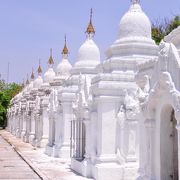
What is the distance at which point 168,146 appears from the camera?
10.1 m

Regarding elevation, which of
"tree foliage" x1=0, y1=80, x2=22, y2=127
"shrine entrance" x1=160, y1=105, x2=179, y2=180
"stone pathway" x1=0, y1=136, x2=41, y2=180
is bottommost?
"stone pathway" x1=0, y1=136, x2=41, y2=180

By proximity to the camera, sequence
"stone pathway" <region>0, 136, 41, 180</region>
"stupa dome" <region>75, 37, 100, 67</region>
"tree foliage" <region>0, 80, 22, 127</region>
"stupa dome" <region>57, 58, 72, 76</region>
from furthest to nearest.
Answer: "tree foliage" <region>0, 80, 22, 127</region>
"stupa dome" <region>57, 58, 72, 76</region>
"stupa dome" <region>75, 37, 100, 67</region>
"stone pathway" <region>0, 136, 41, 180</region>

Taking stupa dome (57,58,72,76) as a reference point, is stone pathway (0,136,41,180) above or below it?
below

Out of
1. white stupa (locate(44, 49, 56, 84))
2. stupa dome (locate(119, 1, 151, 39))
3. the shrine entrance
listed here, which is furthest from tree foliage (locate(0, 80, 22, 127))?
the shrine entrance

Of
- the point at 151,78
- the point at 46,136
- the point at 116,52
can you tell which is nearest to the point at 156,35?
the point at 46,136

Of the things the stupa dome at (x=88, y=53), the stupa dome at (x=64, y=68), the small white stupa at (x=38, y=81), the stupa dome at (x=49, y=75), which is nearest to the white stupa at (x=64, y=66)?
the stupa dome at (x=64, y=68)

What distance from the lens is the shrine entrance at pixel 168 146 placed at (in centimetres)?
997

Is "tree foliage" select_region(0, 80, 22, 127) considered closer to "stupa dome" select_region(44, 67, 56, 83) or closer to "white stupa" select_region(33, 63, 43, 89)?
"white stupa" select_region(33, 63, 43, 89)

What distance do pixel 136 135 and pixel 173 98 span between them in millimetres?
4600

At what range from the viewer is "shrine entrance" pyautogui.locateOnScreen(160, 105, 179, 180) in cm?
997

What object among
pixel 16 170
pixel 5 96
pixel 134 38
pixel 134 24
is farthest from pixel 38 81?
pixel 134 38

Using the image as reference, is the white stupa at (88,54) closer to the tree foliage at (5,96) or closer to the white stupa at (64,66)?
the white stupa at (64,66)

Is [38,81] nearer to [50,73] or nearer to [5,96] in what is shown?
[50,73]

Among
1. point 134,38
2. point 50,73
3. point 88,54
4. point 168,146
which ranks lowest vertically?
point 168,146
